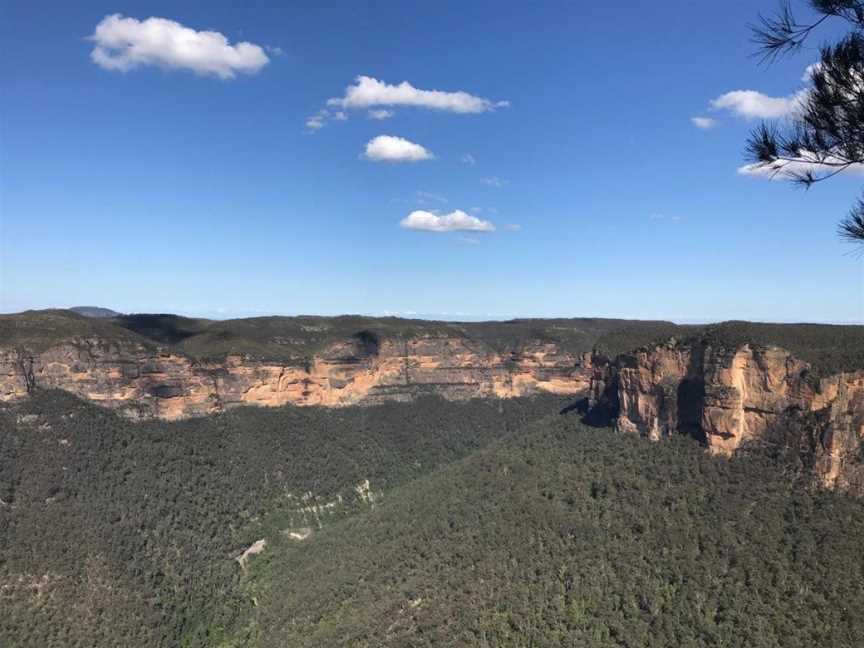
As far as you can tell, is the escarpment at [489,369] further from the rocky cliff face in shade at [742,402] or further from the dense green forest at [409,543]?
the dense green forest at [409,543]

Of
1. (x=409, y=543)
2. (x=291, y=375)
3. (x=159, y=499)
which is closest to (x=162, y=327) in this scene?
(x=291, y=375)

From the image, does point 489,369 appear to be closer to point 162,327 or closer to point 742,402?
point 162,327

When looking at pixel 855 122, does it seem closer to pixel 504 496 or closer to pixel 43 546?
pixel 504 496

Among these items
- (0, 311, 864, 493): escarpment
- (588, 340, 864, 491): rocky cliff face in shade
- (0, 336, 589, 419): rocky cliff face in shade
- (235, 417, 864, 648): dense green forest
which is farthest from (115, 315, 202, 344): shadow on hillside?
(588, 340, 864, 491): rocky cliff face in shade

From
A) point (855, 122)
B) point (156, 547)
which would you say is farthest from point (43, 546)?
point (855, 122)

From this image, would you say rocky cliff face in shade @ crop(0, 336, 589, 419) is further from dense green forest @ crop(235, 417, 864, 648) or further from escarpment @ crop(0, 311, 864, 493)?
dense green forest @ crop(235, 417, 864, 648)

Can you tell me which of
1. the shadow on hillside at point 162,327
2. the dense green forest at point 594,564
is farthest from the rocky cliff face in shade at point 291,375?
the dense green forest at point 594,564
